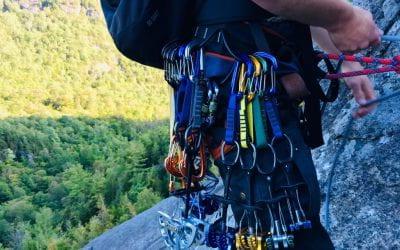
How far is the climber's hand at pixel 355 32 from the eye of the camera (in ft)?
4.83

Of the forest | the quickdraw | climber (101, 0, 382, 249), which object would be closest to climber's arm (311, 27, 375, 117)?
the quickdraw

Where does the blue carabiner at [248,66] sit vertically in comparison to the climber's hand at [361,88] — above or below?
below

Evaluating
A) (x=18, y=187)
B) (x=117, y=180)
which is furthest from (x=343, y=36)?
(x=18, y=187)

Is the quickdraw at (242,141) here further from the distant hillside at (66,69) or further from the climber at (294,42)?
the distant hillside at (66,69)

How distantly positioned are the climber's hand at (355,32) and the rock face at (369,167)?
1089mm

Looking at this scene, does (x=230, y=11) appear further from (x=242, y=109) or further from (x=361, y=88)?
(x=361, y=88)

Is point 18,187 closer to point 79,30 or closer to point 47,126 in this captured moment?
point 47,126

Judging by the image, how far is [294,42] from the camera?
5.42 ft

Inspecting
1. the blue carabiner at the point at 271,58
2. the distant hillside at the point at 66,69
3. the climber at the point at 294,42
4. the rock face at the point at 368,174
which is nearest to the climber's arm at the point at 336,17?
the climber at the point at 294,42

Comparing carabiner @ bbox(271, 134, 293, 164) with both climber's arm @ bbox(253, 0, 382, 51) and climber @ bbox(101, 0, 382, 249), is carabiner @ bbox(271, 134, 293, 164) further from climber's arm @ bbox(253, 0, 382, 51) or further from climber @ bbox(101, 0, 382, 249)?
climber's arm @ bbox(253, 0, 382, 51)

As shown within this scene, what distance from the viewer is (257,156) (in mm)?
1558

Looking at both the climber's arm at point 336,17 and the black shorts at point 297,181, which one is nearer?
the climber's arm at point 336,17

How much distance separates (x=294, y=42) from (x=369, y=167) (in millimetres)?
1173

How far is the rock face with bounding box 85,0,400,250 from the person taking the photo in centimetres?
237
